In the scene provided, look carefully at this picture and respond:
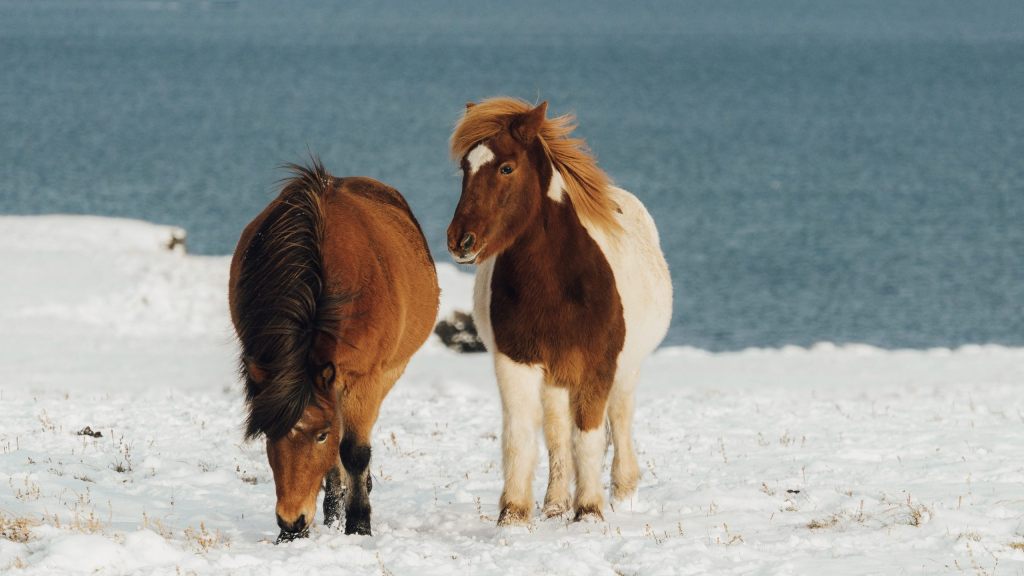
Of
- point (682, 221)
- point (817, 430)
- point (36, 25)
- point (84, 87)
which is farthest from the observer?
point (36, 25)

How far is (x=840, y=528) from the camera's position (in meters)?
7.13

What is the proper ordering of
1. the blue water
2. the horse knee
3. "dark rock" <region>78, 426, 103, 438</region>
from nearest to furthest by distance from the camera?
the horse knee → "dark rock" <region>78, 426, 103, 438</region> → the blue water

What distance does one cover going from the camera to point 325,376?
635cm

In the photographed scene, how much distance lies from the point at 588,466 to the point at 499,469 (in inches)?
79.2

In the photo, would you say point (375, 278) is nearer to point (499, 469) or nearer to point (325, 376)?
point (325, 376)

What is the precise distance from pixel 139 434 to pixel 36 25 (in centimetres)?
20028

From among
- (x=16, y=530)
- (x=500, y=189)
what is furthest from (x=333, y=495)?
(x=500, y=189)

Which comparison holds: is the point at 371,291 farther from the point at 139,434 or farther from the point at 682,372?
the point at 682,372

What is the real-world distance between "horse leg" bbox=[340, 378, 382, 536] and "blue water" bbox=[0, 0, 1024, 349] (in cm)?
324

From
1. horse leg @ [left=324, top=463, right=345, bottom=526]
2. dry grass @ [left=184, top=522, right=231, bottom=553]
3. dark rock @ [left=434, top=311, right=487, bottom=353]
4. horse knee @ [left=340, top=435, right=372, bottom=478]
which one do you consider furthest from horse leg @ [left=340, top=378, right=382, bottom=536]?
dark rock @ [left=434, top=311, right=487, bottom=353]

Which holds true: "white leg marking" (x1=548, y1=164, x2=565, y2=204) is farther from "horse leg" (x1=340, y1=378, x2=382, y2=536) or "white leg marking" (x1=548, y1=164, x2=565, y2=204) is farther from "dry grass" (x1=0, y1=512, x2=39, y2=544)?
"dry grass" (x1=0, y1=512, x2=39, y2=544)

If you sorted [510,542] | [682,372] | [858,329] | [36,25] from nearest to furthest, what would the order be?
[510,542]
[682,372]
[858,329]
[36,25]

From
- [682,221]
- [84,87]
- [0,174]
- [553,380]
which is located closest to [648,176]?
[682,221]

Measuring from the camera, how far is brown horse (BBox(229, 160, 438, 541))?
625cm
